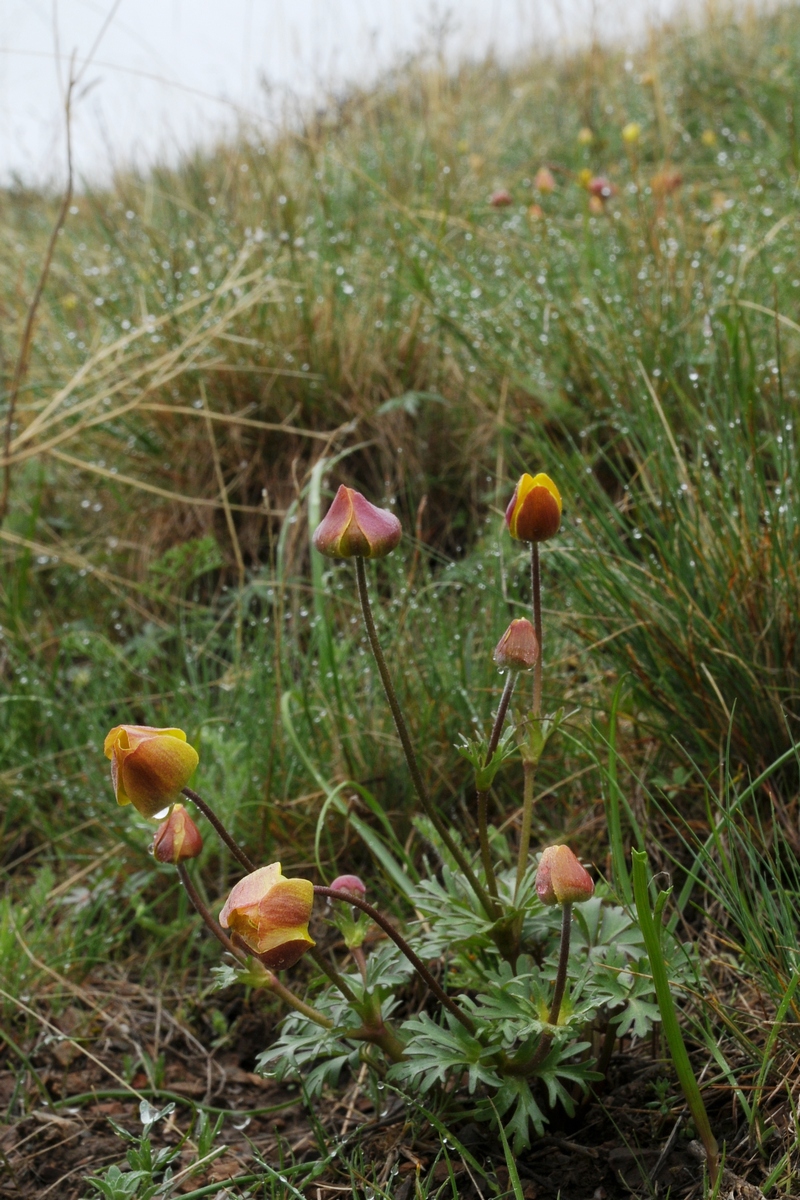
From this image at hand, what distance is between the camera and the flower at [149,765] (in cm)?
81

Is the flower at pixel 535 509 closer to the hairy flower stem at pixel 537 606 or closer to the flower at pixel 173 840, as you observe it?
the hairy flower stem at pixel 537 606

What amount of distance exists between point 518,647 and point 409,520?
136cm

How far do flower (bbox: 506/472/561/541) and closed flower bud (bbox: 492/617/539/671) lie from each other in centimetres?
9

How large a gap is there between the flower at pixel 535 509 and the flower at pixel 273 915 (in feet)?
1.33

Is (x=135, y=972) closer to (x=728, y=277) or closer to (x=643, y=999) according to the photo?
(x=643, y=999)

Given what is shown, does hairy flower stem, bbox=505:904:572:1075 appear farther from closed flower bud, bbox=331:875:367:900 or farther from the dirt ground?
closed flower bud, bbox=331:875:367:900

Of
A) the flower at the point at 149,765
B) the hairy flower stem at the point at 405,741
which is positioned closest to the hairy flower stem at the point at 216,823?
the flower at the point at 149,765

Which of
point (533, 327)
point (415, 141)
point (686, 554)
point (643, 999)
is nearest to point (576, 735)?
point (686, 554)

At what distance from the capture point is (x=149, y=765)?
82cm

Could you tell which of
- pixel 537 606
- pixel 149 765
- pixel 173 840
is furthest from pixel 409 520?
pixel 149 765

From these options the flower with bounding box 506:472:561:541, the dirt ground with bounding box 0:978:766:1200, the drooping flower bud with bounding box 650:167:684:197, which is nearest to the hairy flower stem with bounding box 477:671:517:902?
the flower with bounding box 506:472:561:541

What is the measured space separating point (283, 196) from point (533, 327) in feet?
4.19

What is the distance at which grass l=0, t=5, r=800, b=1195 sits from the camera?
4.42 feet

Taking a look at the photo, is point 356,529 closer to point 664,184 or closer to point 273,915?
point 273,915
